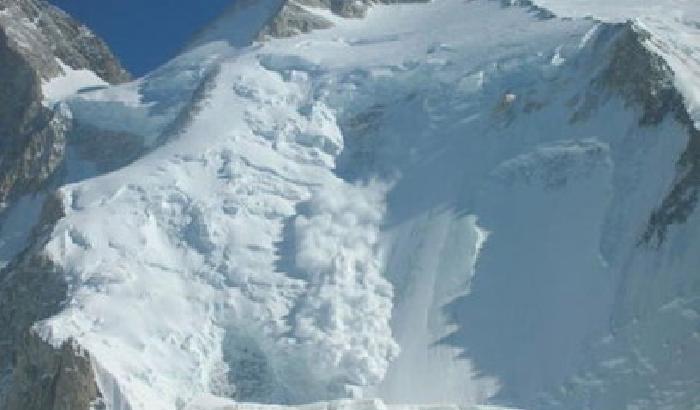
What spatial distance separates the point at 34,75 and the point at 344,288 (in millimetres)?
49746

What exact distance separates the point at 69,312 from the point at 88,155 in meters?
34.3

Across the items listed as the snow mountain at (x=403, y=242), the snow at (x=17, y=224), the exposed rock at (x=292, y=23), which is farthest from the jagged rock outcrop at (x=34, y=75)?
the snow mountain at (x=403, y=242)

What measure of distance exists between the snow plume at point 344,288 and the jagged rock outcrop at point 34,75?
101 feet

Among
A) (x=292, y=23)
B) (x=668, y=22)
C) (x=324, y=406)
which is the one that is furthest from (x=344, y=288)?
(x=292, y=23)

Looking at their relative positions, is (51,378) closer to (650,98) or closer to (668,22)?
(650,98)

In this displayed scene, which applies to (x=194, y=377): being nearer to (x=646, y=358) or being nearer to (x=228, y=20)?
(x=646, y=358)

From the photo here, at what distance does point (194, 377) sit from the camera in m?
62.3

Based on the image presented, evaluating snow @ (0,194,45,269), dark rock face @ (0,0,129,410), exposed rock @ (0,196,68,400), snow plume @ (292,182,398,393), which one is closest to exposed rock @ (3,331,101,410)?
dark rock face @ (0,0,129,410)

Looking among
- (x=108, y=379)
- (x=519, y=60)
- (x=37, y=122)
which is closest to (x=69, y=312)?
(x=108, y=379)

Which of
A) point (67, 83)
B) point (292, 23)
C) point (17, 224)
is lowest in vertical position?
point (17, 224)

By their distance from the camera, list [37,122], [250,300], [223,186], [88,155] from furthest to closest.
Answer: [37,122], [88,155], [223,186], [250,300]

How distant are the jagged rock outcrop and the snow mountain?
17.3 m

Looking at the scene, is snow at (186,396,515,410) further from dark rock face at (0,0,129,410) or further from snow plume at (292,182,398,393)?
dark rock face at (0,0,129,410)

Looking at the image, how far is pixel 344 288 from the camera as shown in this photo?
6719 centimetres
